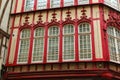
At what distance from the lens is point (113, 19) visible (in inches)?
501

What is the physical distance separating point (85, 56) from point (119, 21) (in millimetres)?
3190

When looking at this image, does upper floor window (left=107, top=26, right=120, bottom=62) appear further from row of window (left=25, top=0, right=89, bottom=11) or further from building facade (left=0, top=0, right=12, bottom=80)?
building facade (left=0, top=0, right=12, bottom=80)

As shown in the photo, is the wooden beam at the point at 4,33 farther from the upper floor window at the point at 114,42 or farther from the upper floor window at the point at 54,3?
the upper floor window at the point at 114,42

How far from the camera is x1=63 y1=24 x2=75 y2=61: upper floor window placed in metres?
11.9

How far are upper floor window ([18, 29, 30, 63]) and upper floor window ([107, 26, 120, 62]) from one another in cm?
468

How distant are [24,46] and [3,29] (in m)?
1.61

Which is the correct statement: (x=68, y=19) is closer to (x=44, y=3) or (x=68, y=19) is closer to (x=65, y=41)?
(x=65, y=41)

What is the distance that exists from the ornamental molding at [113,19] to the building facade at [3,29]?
5.88 metres

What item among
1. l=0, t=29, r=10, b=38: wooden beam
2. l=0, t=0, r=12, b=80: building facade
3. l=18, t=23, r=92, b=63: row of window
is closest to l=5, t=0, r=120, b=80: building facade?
l=18, t=23, r=92, b=63: row of window

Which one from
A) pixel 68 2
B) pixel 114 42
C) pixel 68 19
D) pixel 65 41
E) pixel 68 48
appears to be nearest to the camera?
pixel 68 48

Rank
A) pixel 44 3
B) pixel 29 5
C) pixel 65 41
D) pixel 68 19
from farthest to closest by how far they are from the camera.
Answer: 1. pixel 29 5
2. pixel 44 3
3. pixel 68 19
4. pixel 65 41

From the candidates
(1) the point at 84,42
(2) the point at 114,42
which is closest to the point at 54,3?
(1) the point at 84,42

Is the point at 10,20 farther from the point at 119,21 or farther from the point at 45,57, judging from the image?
the point at 119,21

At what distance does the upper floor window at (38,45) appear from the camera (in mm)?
12486
